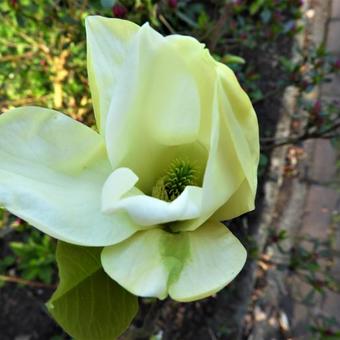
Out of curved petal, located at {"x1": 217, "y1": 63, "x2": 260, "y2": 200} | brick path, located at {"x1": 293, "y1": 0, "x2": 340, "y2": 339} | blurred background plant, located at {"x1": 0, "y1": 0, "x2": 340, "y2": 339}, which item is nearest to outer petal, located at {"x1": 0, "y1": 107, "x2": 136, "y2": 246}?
curved petal, located at {"x1": 217, "y1": 63, "x2": 260, "y2": 200}

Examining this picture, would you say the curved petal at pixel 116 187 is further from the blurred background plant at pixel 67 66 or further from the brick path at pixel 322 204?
the brick path at pixel 322 204

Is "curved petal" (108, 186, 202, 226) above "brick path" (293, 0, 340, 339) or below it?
above

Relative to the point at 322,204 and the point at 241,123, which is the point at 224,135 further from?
the point at 322,204

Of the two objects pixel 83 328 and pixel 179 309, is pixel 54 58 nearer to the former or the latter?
pixel 179 309

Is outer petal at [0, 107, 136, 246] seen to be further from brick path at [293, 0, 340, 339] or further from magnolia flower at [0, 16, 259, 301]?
brick path at [293, 0, 340, 339]

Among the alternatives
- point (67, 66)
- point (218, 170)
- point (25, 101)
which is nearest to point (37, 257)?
point (25, 101)

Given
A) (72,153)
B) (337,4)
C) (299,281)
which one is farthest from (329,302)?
(337,4)

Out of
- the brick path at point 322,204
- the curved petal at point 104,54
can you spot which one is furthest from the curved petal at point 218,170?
the brick path at point 322,204

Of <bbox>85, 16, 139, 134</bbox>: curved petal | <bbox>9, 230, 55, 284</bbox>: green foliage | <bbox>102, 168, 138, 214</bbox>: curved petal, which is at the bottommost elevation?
<bbox>9, 230, 55, 284</bbox>: green foliage
